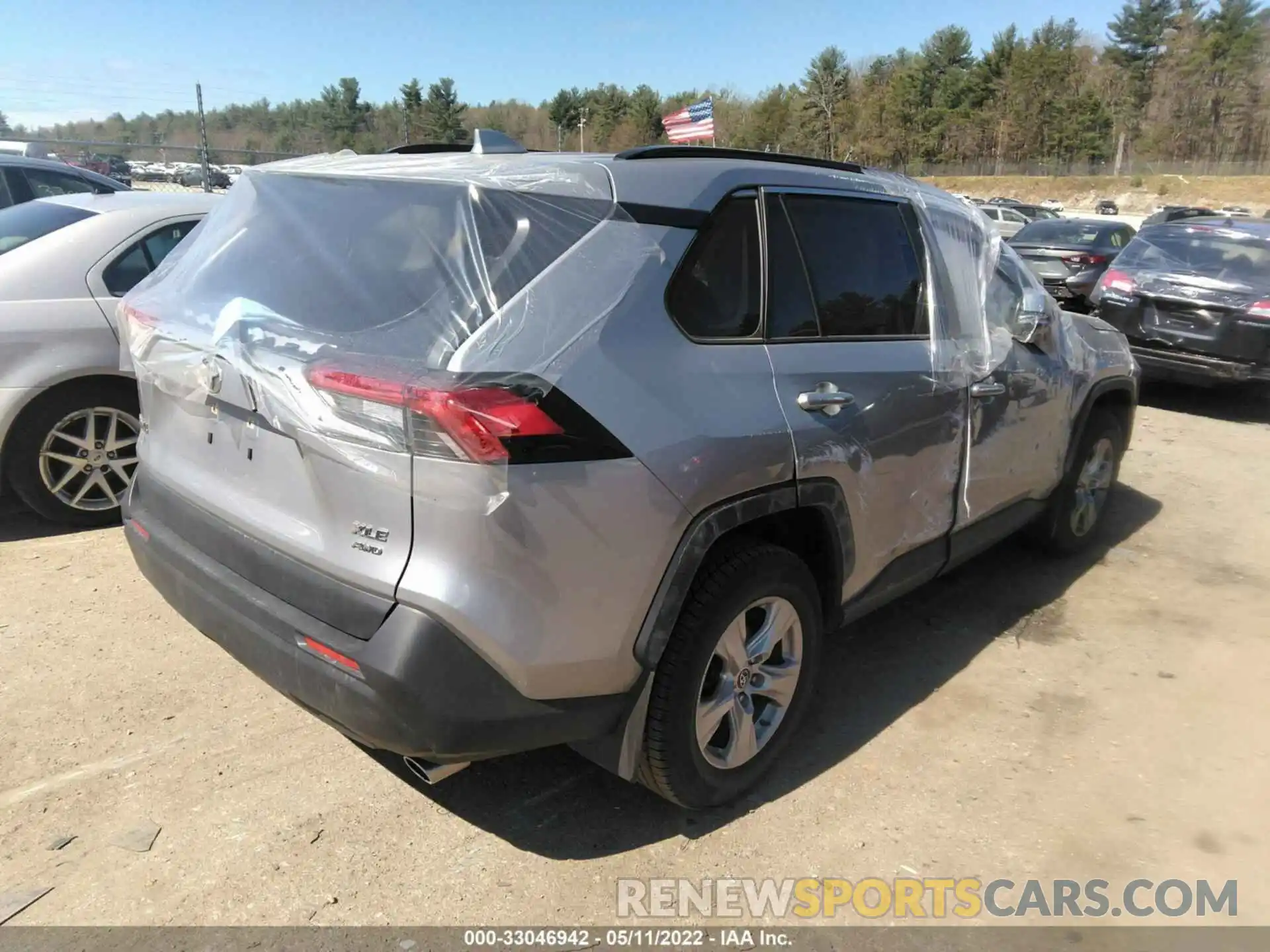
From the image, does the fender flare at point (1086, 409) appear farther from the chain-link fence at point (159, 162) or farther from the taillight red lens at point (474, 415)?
the chain-link fence at point (159, 162)

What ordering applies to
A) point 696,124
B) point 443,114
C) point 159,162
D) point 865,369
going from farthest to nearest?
point 443,114 < point 159,162 < point 696,124 < point 865,369

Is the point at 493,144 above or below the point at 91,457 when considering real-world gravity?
above

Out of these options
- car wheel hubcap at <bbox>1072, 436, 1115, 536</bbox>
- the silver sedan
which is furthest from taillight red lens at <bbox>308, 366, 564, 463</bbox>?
car wheel hubcap at <bbox>1072, 436, 1115, 536</bbox>

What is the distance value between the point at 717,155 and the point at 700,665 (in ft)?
5.09

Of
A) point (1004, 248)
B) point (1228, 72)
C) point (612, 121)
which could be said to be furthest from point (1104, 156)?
point (1004, 248)

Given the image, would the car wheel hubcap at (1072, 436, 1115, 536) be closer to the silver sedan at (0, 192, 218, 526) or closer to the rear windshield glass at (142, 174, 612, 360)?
the rear windshield glass at (142, 174, 612, 360)

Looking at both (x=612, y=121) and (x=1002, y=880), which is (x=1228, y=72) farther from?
A: (x=1002, y=880)

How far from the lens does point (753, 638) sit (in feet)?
9.18

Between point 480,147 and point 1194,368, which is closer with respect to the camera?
point 480,147

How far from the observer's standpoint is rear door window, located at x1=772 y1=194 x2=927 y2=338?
2990mm

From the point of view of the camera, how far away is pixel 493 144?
9.64ft

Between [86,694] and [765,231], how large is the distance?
2859mm

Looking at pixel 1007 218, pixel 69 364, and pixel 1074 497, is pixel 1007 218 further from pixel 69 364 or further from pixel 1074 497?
pixel 69 364
